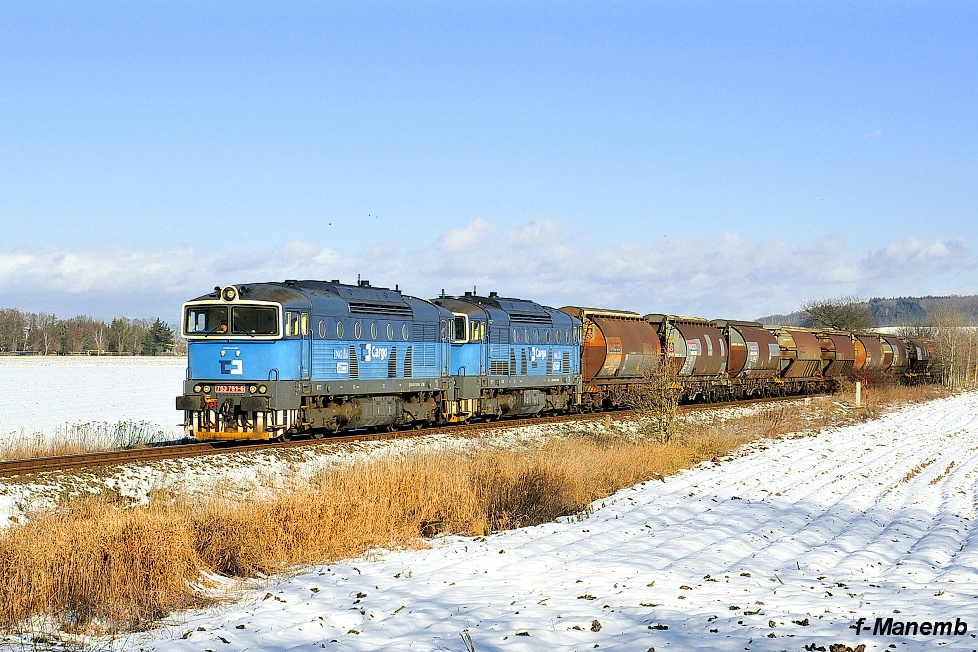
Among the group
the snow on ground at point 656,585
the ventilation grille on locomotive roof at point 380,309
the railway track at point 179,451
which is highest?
the ventilation grille on locomotive roof at point 380,309

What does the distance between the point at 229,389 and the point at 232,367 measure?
0.58 metres

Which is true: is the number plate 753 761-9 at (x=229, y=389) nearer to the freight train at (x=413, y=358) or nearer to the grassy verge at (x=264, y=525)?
the freight train at (x=413, y=358)

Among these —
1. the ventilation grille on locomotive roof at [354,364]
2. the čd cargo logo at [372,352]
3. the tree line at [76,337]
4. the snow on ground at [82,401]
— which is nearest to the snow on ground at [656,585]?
the ventilation grille on locomotive roof at [354,364]

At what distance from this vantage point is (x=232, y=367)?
24312mm

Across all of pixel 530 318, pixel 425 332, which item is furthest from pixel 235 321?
pixel 530 318

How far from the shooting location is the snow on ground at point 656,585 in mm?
9914

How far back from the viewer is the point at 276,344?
24156 mm

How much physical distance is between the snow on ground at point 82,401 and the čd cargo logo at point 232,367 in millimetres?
5866

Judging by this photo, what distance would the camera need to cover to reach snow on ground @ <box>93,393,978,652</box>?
991cm

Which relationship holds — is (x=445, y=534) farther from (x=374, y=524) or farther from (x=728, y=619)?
(x=728, y=619)

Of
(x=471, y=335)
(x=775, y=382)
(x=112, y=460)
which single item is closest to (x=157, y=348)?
(x=775, y=382)

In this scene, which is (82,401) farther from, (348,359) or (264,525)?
(264,525)

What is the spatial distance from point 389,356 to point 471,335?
5.45 meters

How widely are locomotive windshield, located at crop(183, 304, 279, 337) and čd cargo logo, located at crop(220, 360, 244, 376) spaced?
0.72 m
